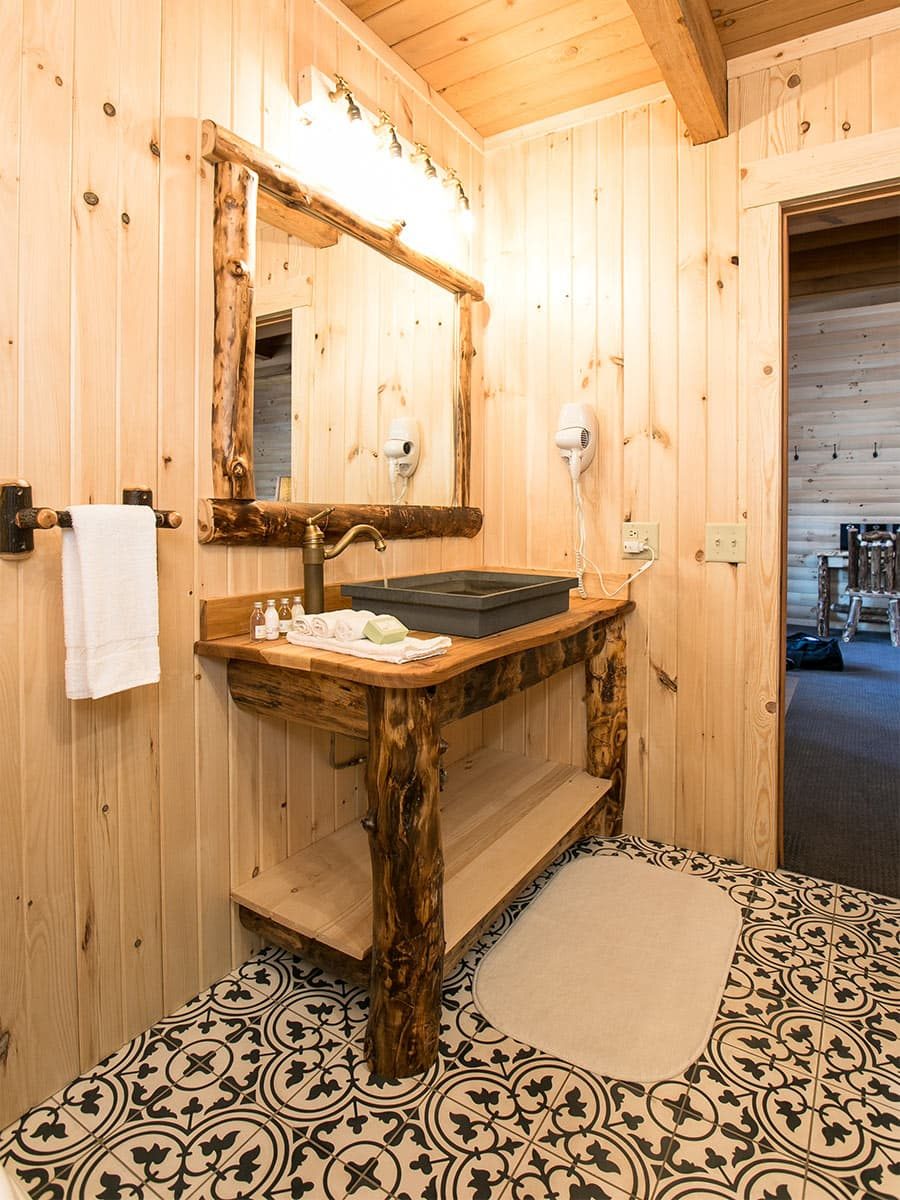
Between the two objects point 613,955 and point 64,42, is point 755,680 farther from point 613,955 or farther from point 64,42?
point 64,42

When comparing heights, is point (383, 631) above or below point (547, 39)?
below

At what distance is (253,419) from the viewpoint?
1.63 metres

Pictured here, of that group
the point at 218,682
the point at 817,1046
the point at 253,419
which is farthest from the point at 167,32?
the point at 817,1046

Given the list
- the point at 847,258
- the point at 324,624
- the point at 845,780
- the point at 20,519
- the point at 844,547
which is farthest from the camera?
the point at 844,547

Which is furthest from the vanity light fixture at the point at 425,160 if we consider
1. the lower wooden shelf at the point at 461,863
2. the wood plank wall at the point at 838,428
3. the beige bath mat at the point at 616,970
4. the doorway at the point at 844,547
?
the wood plank wall at the point at 838,428

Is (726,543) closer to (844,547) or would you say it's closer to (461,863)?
(461,863)

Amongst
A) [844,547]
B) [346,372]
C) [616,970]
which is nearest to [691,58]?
[346,372]

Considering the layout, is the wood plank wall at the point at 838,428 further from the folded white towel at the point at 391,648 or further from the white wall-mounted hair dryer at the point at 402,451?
the folded white towel at the point at 391,648

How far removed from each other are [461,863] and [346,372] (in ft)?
4.37

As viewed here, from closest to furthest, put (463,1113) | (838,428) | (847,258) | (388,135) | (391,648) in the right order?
(463,1113) < (391,648) < (388,135) < (847,258) < (838,428)

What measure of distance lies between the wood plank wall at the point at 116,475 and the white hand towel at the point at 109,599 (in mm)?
83

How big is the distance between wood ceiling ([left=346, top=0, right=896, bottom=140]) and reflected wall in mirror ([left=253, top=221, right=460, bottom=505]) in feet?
1.95

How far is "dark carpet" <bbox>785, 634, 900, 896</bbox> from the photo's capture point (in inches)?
87.4

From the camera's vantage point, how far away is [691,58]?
1760 millimetres
